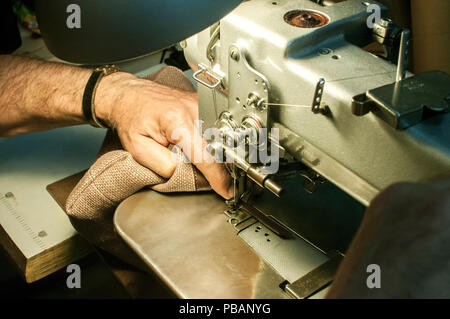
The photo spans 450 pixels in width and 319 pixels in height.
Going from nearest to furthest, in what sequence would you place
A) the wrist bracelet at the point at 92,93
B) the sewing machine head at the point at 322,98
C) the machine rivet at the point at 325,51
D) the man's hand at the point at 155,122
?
the sewing machine head at the point at 322,98 < the machine rivet at the point at 325,51 < the man's hand at the point at 155,122 < the wrist bracelet at the point at 92,93

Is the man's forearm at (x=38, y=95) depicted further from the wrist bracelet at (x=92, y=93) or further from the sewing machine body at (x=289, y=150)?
the sewing machine body at (x=289, y=150)

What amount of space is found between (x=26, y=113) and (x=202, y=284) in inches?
31.9

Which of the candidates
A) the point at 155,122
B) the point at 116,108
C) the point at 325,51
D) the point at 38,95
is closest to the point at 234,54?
the point at 325,51

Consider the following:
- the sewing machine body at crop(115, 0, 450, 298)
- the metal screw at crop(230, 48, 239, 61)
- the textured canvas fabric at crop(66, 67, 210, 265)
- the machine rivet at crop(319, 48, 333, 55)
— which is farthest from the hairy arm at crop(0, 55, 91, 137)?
the machine rivet at crop(319, 48, 333, 55)

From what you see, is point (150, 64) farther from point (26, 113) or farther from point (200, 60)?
point (200, 60)

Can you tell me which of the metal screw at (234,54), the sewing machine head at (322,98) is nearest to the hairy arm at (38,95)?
the sewing machine head at (322,98)

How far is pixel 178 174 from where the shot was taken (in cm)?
106

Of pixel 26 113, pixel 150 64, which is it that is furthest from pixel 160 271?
pixel 150 64

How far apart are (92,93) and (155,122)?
0.87ft

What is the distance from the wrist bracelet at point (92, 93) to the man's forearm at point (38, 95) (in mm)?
22

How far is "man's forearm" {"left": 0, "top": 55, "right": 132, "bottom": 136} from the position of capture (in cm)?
132

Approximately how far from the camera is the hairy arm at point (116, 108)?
1.09m

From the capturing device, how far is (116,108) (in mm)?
1224

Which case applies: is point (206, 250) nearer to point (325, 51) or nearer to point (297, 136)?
point (297, 136)
